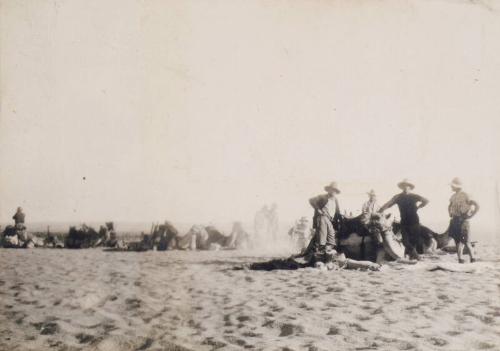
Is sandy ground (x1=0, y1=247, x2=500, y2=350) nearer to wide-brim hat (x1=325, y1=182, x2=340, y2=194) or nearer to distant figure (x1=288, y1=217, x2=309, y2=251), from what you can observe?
wide-brim hat (x1=325, y1=182, x2=340, y2=194)

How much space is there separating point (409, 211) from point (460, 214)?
551 millimetres

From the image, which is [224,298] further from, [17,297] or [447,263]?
[447,263]

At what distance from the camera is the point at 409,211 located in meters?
5.38

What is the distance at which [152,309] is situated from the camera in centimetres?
402

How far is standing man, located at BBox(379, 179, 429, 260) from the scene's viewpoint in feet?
17.0

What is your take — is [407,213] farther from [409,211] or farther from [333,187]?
[333,187]

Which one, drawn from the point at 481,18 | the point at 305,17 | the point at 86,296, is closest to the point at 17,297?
the point at 86,296

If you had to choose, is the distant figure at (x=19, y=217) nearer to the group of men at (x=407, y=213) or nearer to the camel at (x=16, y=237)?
the camel at (x=16, y=237)

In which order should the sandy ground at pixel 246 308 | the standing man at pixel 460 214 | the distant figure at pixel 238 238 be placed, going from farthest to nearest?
the distant figure at pixel 238 238 < the standing man at pixel 460 214 < the sandy ground at pixel 246 308

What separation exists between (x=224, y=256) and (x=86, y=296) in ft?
8.00

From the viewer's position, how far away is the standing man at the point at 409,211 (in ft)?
17.0

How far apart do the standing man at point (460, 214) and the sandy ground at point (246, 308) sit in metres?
A: 0.24

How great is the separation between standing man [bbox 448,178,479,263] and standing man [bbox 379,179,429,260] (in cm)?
32

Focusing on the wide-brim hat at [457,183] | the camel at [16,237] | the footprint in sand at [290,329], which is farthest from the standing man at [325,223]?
the camel at [16,237]
